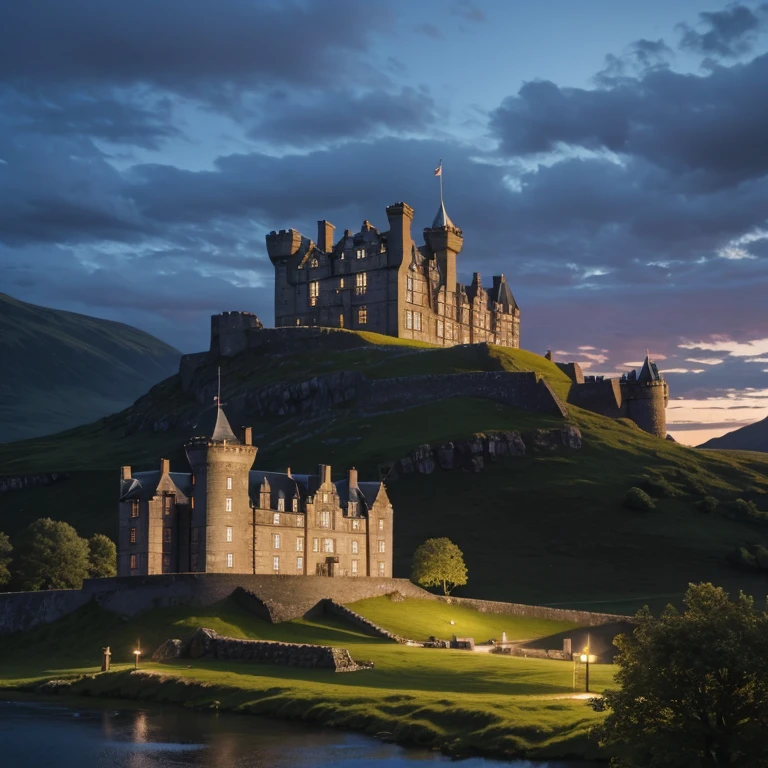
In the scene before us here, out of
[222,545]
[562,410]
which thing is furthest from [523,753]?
[562,410]

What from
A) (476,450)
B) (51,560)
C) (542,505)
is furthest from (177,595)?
(476,450)

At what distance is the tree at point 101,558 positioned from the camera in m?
119

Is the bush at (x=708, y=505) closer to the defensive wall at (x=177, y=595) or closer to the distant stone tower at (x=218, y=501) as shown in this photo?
the defensive wall at (x=177, y=595)

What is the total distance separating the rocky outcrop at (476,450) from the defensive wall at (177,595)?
2748 inches

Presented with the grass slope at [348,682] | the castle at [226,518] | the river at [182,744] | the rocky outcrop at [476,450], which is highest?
the rocky outcrop at [476,450]

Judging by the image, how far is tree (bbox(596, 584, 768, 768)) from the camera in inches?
1909

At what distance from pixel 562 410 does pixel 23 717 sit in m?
139

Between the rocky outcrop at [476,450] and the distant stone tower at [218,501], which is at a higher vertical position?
the rocky outcrop at [476,450]

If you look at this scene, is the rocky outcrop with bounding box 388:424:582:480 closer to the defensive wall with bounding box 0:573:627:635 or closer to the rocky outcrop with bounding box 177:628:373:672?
the defensive wall with bounding box 0:573:627:635

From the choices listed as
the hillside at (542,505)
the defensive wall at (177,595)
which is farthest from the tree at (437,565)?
the defensive wall at (177,595)

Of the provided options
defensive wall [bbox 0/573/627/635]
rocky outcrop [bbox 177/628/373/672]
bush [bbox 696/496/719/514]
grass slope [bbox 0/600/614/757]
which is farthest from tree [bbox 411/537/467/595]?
bush [bbox 696/496/719/514]

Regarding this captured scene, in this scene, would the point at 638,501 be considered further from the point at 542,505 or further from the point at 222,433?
the point at 222,433

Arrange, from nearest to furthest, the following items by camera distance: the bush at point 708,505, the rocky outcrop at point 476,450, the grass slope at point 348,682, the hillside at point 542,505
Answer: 1. the grass slope at point 348,682
2. the hillside at point 542,505
3. the bush at point 708,505
4. the rocky outcrop at point 476,450

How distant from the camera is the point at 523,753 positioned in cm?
5906
